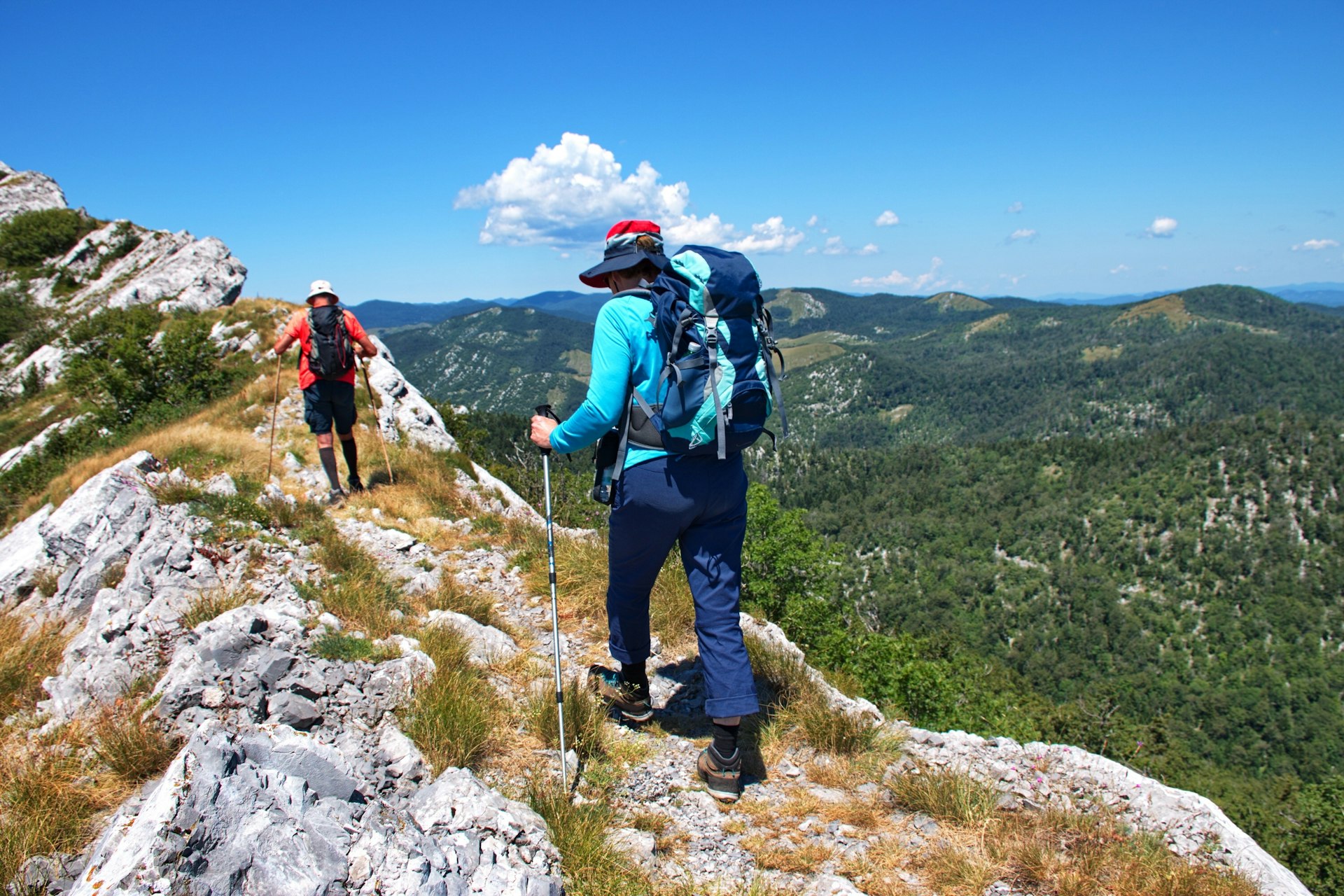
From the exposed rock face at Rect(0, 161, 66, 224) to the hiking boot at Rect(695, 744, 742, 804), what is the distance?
4899cm

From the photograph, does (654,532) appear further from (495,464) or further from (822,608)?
(822,608)

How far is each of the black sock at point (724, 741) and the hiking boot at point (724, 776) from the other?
0.02m

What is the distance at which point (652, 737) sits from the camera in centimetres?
445

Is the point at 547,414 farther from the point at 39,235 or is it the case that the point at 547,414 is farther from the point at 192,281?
the point at 39,235

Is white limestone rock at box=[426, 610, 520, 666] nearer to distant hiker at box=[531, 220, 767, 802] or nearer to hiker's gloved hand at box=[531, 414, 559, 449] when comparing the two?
distant hiker at box=[531, 220, 767, 802]

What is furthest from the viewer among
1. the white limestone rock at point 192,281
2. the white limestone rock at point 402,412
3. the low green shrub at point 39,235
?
the low green shrub at point 39,235

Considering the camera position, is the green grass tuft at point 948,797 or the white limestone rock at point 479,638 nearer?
the green grass tuft at point 948,797

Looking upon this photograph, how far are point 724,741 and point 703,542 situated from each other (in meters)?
1.21

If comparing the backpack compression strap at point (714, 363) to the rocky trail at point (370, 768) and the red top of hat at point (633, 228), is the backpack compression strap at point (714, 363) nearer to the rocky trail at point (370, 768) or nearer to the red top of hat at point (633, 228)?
the red top of hat at point (633, 228)

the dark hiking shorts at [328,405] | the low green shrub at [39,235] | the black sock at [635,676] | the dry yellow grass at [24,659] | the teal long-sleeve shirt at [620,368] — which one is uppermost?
the low green shrub at [39,235]

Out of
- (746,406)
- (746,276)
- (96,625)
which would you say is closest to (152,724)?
(96,625)

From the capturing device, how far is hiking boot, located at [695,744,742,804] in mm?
3805

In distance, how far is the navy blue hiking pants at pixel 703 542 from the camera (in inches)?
140

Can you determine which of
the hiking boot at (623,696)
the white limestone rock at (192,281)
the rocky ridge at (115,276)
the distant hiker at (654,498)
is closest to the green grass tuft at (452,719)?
the hiking boot at (623,696)
